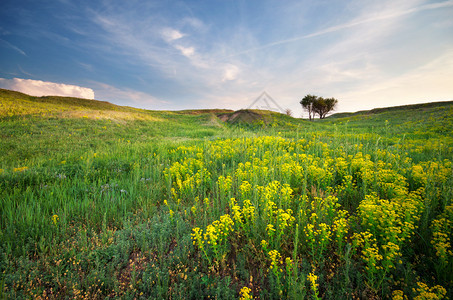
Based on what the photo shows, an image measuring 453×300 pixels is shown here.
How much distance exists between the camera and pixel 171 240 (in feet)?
9.52

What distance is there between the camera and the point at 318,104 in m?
59.3

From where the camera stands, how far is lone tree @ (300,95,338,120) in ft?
195

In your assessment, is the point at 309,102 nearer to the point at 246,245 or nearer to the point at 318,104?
Result: the point at 318,104

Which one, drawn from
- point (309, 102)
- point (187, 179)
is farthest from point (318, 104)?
point (187, 179)

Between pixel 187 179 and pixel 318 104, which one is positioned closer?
pixel 187 179

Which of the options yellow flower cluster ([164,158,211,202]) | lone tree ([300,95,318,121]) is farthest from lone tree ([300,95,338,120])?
yellow flower cluster ([164,158,211,202])

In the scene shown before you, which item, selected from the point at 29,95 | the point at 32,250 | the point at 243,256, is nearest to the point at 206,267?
the point at 243,256

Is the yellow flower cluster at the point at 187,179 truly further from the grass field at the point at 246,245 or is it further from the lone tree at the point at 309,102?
the lone tree at the point at 309,102

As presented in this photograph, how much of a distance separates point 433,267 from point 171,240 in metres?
3.41

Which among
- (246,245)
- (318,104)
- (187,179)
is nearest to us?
(246,245)

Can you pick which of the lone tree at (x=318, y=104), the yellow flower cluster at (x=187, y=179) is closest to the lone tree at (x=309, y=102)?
the lone tree at (x=318, y=104)

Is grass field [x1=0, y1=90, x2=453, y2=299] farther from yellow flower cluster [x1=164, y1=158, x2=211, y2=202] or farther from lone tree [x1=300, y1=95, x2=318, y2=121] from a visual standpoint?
lone tree [x1=300, y1=95, x2=318, y2=121]

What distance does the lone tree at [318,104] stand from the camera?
59425mm

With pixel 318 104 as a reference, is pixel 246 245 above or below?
below
